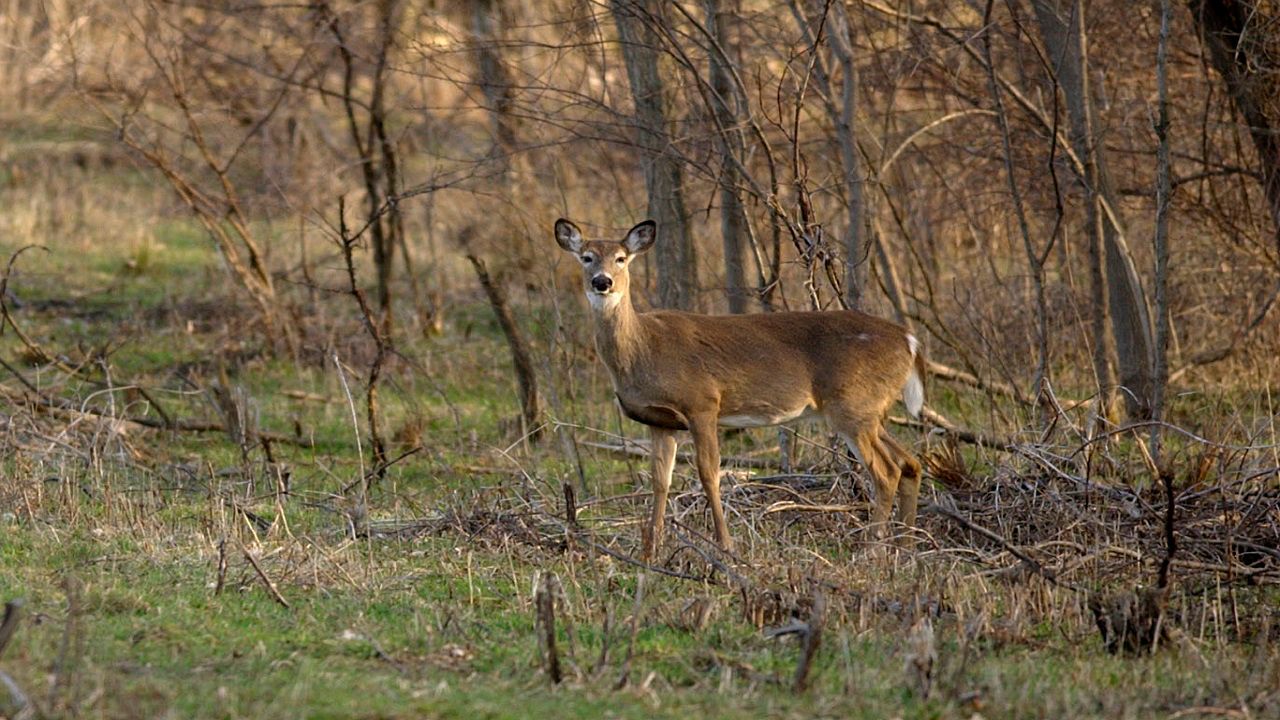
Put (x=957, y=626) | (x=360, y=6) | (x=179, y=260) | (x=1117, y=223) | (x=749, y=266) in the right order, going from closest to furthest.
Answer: (x=957, y=626), (x=1117, y=223), (x=749, y=266), (x=360, y=6), (x=179, y=260)

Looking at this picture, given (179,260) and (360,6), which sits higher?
(360,6)

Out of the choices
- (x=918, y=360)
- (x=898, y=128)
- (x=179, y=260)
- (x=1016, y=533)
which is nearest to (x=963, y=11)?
(x=898, y=128)

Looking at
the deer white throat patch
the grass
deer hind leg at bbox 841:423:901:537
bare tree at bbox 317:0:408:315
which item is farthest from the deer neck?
bare tree at bbox 317:0:408:315

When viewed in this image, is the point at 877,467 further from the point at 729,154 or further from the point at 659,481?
the point at 729,154

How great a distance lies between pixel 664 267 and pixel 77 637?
6.50 meters

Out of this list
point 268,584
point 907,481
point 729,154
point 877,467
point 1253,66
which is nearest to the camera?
point 268,584

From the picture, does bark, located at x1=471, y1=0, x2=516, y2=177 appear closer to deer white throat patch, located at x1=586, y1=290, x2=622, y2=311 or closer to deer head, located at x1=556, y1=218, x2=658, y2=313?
deer head, located at x1=556, y1=218, x2=658, y2=313

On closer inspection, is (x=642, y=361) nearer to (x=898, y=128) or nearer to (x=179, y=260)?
(x=898, y=128)

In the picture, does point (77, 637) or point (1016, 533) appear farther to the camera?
point (1016, 533)

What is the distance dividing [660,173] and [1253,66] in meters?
3.77

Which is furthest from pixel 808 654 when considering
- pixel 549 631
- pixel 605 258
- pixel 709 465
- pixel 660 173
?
pixel 660 173

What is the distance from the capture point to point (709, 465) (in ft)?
26.8

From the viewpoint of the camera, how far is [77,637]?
5621 millimetres

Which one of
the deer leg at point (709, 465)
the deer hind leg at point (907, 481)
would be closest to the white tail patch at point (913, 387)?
the deer hind leg at point (907, 481)
